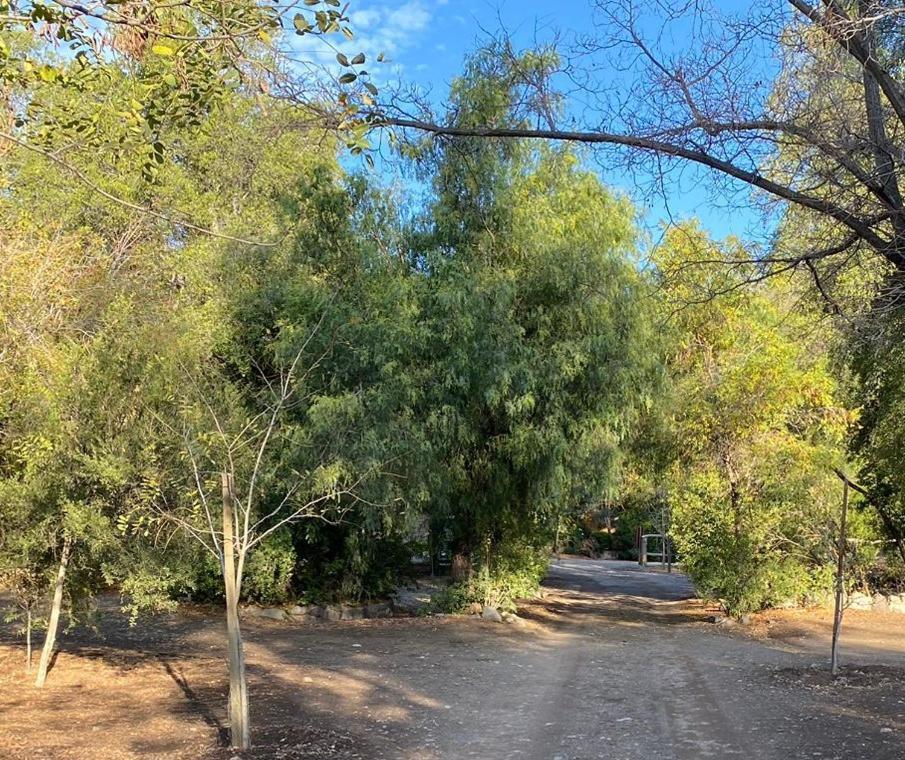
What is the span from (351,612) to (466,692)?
7203mm

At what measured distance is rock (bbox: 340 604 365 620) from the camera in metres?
15.1

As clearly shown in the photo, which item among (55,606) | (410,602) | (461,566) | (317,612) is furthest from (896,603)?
(55,606)

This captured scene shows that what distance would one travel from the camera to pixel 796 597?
50.8ft

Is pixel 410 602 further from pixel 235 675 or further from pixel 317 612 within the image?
pixel 235 675

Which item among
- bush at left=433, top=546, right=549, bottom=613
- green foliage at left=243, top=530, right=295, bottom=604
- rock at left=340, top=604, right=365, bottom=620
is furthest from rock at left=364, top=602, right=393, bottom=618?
green foliage at left=243, top=530, right=295, bottom=604

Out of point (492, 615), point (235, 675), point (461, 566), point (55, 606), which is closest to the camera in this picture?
point (235, 675)

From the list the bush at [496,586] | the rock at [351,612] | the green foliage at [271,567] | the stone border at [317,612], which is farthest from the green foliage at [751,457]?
the green foliage at [271,567]

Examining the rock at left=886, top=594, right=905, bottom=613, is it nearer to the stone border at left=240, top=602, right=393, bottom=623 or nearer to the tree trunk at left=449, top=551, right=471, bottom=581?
the tree trunk at left=449, top=551, right=471, bottom=581

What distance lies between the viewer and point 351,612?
15258mm

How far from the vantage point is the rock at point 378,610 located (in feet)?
50.6

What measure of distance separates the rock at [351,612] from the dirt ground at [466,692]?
0.79 meters

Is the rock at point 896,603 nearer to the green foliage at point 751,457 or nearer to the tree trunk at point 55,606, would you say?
the green foliage at point 751,457

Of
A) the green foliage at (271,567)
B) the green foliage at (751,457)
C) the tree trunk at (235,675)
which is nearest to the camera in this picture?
the tree trunk at (235,675)

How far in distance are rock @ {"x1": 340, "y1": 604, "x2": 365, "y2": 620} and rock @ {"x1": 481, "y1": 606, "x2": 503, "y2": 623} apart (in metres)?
2.28
